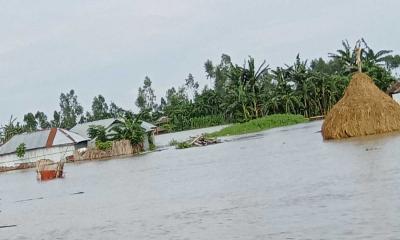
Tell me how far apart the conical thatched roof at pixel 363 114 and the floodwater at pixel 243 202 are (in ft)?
9.07

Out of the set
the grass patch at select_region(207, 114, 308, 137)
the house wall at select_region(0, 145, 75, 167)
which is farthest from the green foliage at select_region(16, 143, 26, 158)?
the grass patch at select_region(207, 114, 308, 137)

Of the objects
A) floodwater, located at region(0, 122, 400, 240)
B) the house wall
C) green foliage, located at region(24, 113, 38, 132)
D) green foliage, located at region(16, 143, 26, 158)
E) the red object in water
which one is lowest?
floodwater, located at region(0, 122, 400, 240)

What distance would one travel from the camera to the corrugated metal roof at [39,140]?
59.8m

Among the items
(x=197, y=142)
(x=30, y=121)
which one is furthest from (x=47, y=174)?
(x=30, y=121)

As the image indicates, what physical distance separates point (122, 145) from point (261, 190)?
131 feet

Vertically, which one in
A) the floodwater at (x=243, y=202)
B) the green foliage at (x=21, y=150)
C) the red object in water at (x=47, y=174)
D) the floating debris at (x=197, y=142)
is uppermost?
the green foliage at (x=21, y=150)

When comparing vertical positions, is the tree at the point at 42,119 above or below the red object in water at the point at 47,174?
above

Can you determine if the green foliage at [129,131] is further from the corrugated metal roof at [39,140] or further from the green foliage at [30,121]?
the green foliage at [30,121]

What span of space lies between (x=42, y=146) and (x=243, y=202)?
46.4 metres

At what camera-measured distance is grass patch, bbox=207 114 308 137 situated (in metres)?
66.9

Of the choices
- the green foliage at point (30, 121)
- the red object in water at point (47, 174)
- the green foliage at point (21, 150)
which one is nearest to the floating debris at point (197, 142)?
the red object in water at point (47, 174)

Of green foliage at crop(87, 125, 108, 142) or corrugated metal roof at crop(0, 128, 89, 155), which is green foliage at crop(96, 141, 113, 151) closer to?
green foliage at crop(87, 125, 108, 142)

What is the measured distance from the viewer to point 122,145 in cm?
5656

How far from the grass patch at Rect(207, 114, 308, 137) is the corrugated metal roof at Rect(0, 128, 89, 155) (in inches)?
589
